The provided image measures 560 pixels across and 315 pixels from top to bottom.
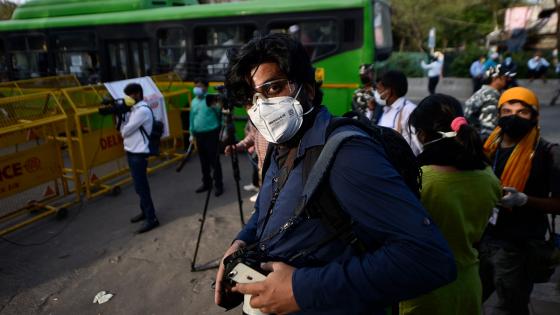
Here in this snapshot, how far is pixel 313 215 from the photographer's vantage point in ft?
3.89

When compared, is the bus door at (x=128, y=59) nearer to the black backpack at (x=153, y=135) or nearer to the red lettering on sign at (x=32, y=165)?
the red lettering on sign at (x=32, y=165)

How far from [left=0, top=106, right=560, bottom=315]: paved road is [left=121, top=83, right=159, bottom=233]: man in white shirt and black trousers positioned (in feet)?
1.31

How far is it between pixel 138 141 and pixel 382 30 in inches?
222

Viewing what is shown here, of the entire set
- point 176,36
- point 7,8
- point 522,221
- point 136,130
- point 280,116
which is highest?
point 7,8

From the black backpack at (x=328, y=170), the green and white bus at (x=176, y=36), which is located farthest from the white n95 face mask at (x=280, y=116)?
the green and white bus at (x=176, y=36)

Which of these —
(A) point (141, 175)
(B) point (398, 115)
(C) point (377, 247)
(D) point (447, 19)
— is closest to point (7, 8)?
(A) point (141, 175)

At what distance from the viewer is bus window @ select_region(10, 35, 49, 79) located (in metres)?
10.2

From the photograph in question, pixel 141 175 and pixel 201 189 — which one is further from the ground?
pixel 141 175

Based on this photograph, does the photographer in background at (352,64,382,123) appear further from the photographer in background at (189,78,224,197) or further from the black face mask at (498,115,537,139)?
the black face mask at (498,115,537,139)

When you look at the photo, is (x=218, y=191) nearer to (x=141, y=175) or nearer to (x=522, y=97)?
(x=141, y=175)

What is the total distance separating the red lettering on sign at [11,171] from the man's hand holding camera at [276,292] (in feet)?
15.9

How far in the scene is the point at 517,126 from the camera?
2410 mm

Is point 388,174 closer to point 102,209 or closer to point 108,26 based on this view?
point 102,209

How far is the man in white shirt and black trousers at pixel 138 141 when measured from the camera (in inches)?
191
